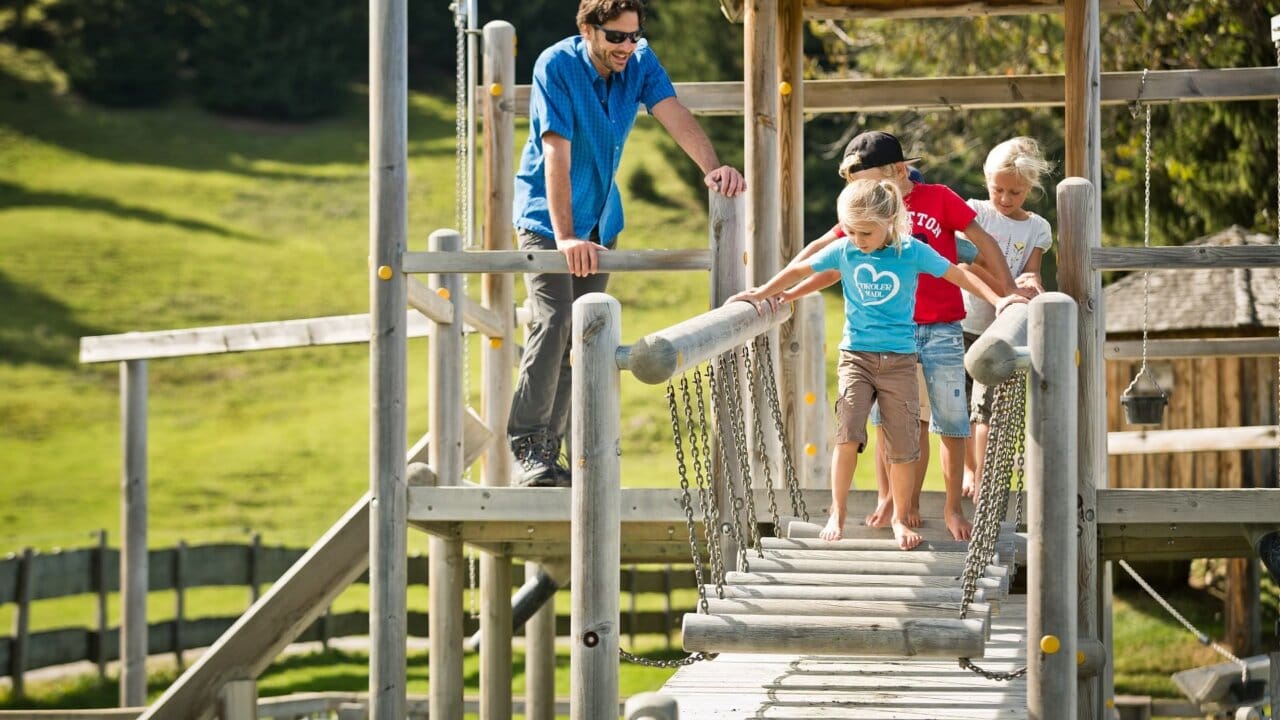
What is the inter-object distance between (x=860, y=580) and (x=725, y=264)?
1226 mm

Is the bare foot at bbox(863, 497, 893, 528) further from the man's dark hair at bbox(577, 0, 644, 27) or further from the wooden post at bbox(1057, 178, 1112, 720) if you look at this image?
the man's dark hair at bbox(577, 0, 644, 27)

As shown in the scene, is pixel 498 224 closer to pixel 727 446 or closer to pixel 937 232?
Answer: pixel 937 232

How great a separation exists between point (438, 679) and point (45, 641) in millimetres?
10143

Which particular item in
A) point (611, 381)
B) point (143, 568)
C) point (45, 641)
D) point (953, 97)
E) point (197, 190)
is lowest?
point (45, 641)

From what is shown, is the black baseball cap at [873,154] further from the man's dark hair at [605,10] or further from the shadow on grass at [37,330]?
the shadow on grass at [37,330]

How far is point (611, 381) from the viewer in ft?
15.4

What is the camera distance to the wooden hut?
14.9 metres

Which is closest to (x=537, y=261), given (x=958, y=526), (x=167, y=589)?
(x=958, y=526)

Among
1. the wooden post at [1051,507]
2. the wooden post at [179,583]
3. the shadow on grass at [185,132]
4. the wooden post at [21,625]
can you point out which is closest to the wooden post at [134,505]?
the wooden post at [21,625]

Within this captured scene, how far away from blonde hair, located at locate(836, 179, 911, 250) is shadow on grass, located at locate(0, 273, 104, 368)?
3110 cm

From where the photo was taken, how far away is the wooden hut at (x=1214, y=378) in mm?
14852

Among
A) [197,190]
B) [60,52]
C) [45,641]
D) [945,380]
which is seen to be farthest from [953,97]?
[60,52]

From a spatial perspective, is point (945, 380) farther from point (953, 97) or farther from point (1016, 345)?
point (953, 97)

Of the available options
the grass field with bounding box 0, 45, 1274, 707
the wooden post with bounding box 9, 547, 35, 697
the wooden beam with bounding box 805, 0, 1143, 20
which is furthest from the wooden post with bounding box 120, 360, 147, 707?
the grass field with bounding box 0, 45, 1274, 707
